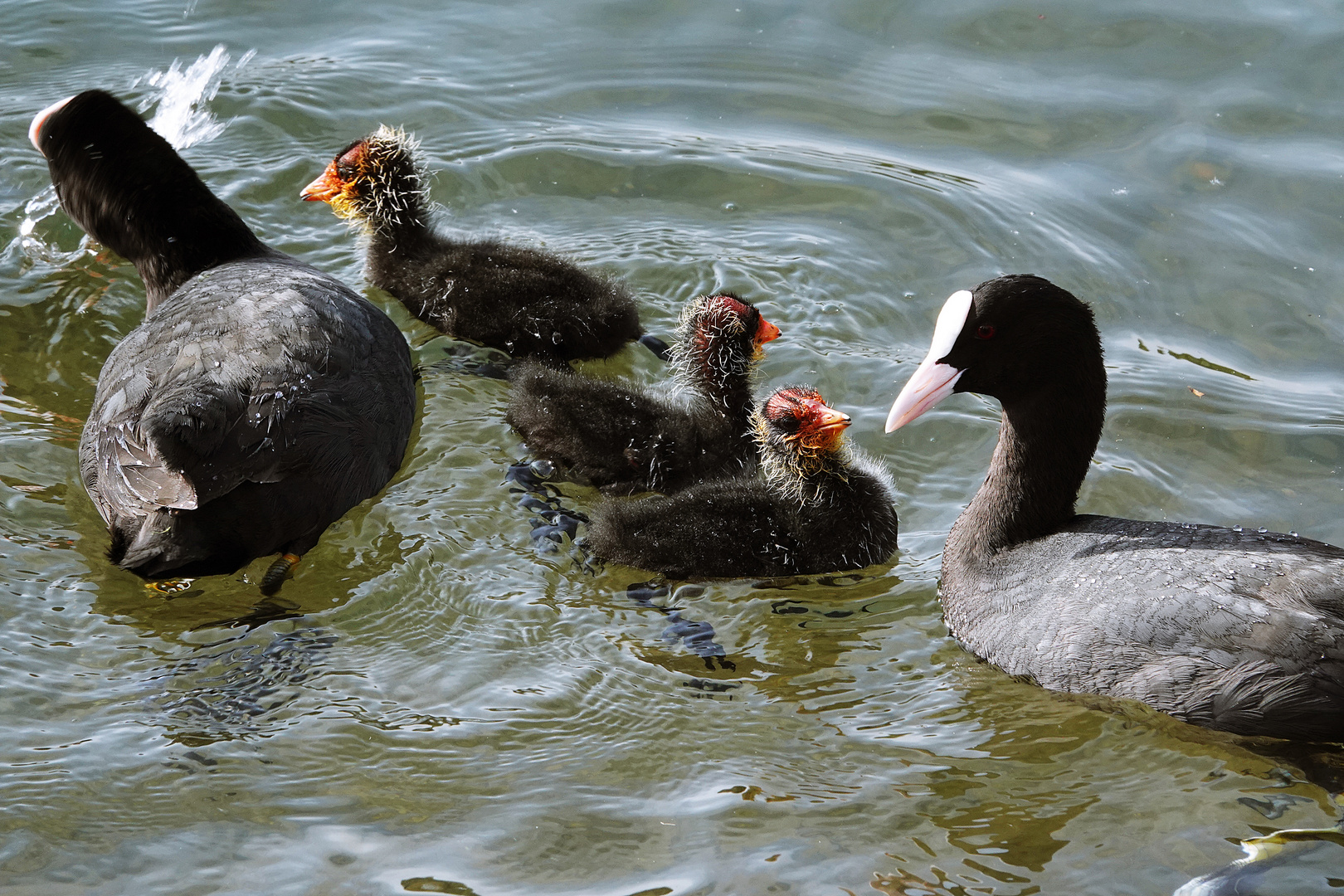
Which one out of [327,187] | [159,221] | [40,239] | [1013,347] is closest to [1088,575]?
[1013,347]

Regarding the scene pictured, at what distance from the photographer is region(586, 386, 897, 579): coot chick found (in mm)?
3822

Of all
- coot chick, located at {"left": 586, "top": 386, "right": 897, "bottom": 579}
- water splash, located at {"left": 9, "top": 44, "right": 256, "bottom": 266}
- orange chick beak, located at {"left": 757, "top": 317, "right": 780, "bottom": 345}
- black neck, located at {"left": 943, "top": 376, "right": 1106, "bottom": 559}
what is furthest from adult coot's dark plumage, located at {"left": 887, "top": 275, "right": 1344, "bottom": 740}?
water splash, located at {"left": 9, "top": 44, "right": 256, "bottom": 266}

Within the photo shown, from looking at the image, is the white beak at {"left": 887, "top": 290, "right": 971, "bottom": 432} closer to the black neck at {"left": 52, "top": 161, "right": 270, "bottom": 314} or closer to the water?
the water

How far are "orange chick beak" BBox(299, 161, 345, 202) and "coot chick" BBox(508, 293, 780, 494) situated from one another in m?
→ 1.33

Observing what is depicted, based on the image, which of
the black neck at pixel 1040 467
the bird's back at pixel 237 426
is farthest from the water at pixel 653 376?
the black neck at pixel 1040 467

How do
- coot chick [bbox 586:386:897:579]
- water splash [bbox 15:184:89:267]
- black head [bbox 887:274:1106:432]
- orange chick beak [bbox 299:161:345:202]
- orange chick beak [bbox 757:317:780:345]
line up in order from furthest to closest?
water splash [bbox 15:184:89:267] < orange chick beak [bbox 299:161:345:202] < orange chick beak [bbox 757:317:780:345] < coot chick [bbox 586:386:897:579] < black head [bbox 887:274:1106:432]

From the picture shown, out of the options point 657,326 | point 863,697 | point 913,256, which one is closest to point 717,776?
point 863,697

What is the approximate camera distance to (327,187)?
521 cm

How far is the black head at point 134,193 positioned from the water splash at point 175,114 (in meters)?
0.63

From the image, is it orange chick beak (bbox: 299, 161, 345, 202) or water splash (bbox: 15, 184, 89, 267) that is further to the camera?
water splash (bbox: 15, 184, 89, 267)

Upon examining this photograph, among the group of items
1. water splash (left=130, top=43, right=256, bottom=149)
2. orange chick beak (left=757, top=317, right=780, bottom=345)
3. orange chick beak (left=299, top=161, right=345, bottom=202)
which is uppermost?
water splash (left=130, top=43, right=256, bottom=149)

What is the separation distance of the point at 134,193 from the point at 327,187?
2.45 feet

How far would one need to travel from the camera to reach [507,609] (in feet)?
12.5

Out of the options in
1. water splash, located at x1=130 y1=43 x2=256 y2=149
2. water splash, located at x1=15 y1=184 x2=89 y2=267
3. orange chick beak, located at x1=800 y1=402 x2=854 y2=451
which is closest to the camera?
orange chick beak, located at x1=800 y1=402 x2=854 y2=451
